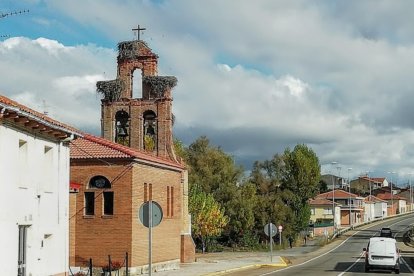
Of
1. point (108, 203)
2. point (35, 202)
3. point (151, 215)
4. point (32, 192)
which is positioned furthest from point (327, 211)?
point (151, 215)

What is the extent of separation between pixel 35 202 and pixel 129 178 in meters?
11.3

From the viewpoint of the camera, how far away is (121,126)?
4581 cm

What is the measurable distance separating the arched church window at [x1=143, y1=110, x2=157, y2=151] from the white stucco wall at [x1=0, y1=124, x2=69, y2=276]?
64.3 ft

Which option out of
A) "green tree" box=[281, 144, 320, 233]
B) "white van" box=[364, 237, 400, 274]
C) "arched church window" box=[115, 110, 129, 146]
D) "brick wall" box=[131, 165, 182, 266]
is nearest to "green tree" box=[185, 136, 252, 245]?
"green tree" box=[281, 144, 320, 233]

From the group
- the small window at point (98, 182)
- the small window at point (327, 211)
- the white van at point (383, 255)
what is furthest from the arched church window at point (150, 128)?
the small window at point (327, 211)

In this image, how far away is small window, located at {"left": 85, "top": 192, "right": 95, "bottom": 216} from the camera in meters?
34.3

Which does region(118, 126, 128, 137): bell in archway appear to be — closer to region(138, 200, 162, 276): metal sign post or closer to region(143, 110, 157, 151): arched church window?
region(143, 110, 157, 151): arched church window

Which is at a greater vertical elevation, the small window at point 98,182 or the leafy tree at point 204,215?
the small window at point 98,182

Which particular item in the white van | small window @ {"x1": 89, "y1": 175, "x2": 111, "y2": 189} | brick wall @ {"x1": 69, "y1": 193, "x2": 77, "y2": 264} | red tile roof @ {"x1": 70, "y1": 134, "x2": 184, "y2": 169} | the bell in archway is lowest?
the white van

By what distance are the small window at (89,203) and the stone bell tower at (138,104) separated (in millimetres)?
10051

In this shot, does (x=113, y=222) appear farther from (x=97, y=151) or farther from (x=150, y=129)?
(x=150, y=129)

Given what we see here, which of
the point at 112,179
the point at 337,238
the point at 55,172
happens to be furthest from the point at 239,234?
the point at 55,172

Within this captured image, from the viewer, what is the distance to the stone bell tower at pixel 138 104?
44688 mm

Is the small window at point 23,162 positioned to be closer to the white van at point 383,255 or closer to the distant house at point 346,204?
the white van at point 383,255
